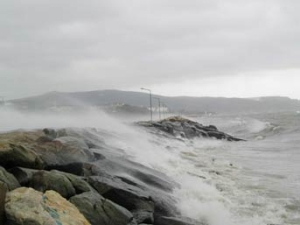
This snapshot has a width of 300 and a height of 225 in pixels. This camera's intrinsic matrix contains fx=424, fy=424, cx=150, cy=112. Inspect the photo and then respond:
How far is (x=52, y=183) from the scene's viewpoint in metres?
7.82

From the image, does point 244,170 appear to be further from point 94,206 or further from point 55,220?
point 55,220

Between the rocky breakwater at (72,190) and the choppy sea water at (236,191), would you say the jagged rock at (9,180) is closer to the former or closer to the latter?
the rocky breakwater at (72,190)

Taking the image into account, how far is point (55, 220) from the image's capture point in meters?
5.94

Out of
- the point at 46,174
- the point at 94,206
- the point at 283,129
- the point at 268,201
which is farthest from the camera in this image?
the point at 283,129

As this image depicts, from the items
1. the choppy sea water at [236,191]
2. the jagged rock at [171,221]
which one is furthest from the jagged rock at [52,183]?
the choppy sea water at [236,191]

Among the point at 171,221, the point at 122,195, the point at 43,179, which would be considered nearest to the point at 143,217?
the point at 171,221

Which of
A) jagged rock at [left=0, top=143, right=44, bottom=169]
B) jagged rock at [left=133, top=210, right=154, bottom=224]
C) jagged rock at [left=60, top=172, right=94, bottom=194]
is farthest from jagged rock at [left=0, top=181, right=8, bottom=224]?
jagged rock at [left=133, top=210, right=154, bottom=224]

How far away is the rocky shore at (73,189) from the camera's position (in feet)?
19.9

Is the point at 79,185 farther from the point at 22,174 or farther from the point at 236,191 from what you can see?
the point at 236,191

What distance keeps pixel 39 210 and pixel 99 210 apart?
5.88 feet

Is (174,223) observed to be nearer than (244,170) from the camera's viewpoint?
Yes

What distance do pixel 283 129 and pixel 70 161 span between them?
4535cm

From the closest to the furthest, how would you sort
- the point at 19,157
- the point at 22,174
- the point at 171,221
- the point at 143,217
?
the point at 22,174 → the point at 143,217 → the point at 171,221 → the point at 19,157

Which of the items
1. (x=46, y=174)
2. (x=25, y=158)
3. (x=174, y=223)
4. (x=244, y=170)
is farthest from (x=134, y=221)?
(x=244, y=170)
